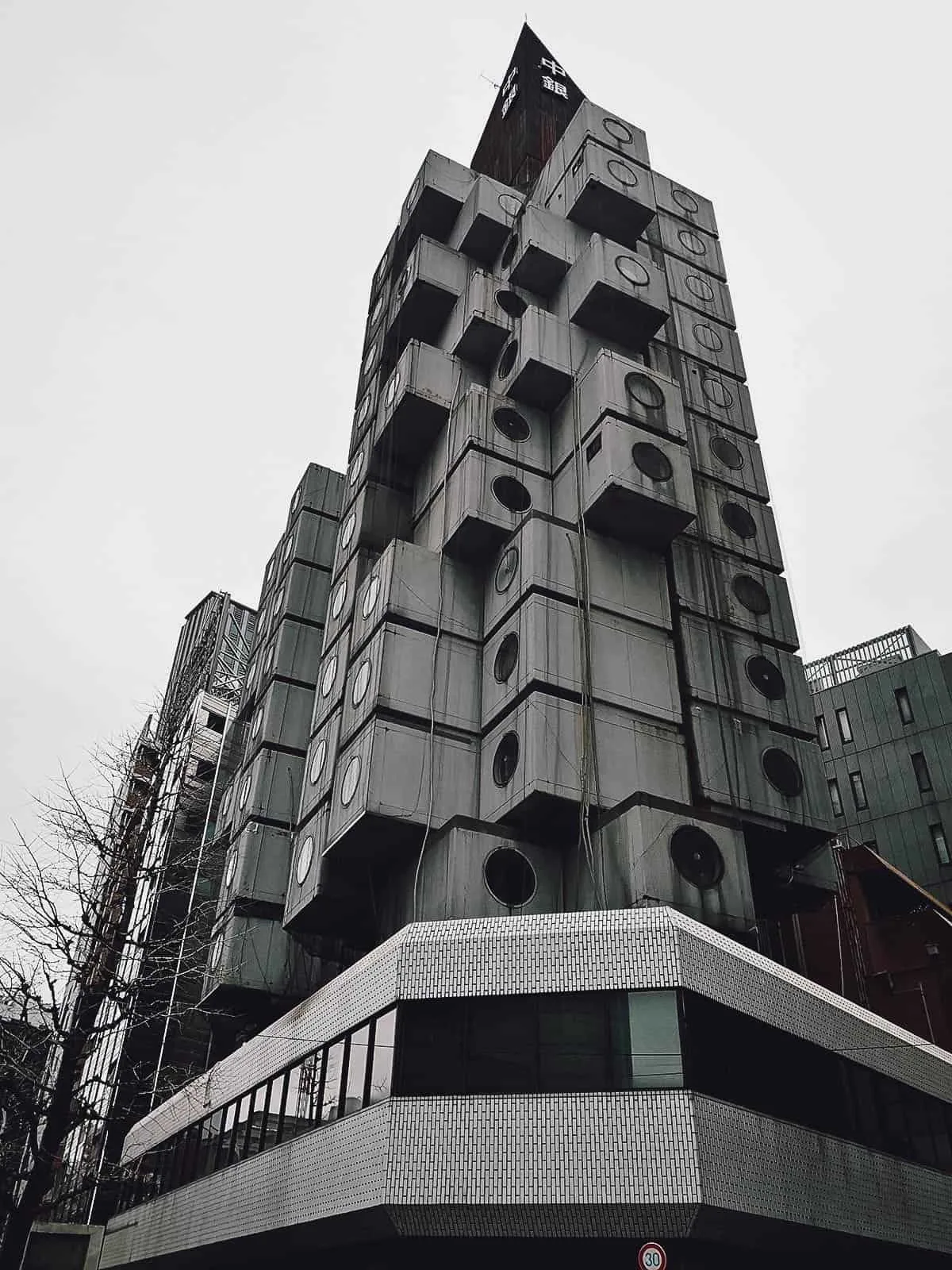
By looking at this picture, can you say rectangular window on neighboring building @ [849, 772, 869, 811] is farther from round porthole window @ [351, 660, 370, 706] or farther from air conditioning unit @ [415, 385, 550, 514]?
round porthole window @ [351, 660, 370, 706]

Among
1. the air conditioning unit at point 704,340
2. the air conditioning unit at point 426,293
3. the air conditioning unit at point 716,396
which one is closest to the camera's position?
the air conditioning unit at point 716,396

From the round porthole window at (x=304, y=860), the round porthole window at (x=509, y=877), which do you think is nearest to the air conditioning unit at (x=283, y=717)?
the round porthole window at (x=304, y=860)

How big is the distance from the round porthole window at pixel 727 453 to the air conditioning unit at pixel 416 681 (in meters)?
12.7

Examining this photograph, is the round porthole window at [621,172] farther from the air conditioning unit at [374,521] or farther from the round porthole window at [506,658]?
the round porthole window at [506,658]

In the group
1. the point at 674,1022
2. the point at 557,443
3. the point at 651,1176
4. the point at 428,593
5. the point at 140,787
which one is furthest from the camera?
the point at 557,443

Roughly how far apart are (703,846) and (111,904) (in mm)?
14262

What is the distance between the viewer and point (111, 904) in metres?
22.1

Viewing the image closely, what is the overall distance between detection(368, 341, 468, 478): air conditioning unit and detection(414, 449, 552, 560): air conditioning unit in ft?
13.6

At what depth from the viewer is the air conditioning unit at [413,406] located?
37469 millimetres

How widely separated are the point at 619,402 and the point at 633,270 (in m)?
7.94

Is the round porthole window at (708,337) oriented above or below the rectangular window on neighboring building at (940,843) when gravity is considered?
above

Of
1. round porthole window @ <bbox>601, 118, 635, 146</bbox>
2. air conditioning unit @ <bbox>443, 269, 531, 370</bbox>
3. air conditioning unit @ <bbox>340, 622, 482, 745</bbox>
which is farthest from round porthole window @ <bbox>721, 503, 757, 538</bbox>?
round porthole window @ <bbox>601, 118, 635, 146</bbox>

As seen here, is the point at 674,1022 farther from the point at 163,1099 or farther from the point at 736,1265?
the point at 163,1099

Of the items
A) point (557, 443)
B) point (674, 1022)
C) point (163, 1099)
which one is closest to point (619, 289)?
point (557, 443)
